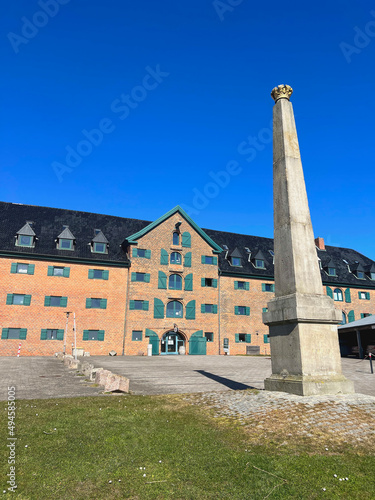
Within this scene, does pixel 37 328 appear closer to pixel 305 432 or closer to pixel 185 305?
pixel 185 305

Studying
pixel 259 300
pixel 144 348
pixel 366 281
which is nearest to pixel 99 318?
pixel 144 348

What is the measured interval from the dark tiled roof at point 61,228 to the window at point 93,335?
6.25 metres

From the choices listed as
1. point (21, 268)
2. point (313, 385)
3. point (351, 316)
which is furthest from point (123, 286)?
point (351, 316)

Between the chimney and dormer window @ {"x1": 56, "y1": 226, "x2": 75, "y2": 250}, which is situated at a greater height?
the chimney

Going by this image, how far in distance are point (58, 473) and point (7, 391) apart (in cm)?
674

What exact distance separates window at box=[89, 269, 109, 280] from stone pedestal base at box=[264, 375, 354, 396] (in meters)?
25.1

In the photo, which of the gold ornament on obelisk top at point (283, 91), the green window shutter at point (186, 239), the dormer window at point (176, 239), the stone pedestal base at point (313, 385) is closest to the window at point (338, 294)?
the green window shutter at point (186, 239)

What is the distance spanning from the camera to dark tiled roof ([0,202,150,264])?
30.4 metres

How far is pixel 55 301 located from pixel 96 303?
334cm

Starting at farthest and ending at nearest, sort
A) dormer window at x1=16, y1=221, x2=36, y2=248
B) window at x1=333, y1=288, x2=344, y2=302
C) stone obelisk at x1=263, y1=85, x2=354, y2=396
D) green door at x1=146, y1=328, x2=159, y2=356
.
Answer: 1. window at x1=333, y1=288, x2=344, y2=302
2. green door at x1=146, y1=328, x2=159, y2=356
3. dormer window at x1=16, y1=221, x2=36, y2=248
4. stone obelisk at x1=263, y1=85, x2=354, y2=396

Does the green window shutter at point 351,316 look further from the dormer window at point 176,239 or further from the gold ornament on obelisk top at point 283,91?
the gold ornament on obelisk top at point 283,91

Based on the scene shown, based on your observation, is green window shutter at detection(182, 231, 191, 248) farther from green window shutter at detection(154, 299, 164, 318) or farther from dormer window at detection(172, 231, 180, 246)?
green window shutter at detection(154, 299, 164, 318)

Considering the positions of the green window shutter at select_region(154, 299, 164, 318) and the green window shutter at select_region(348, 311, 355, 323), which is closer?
the green window shutter at select_region(154, 299, 164, 318)

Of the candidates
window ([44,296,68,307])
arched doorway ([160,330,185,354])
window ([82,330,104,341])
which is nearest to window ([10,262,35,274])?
window ([44,296,68,307])
